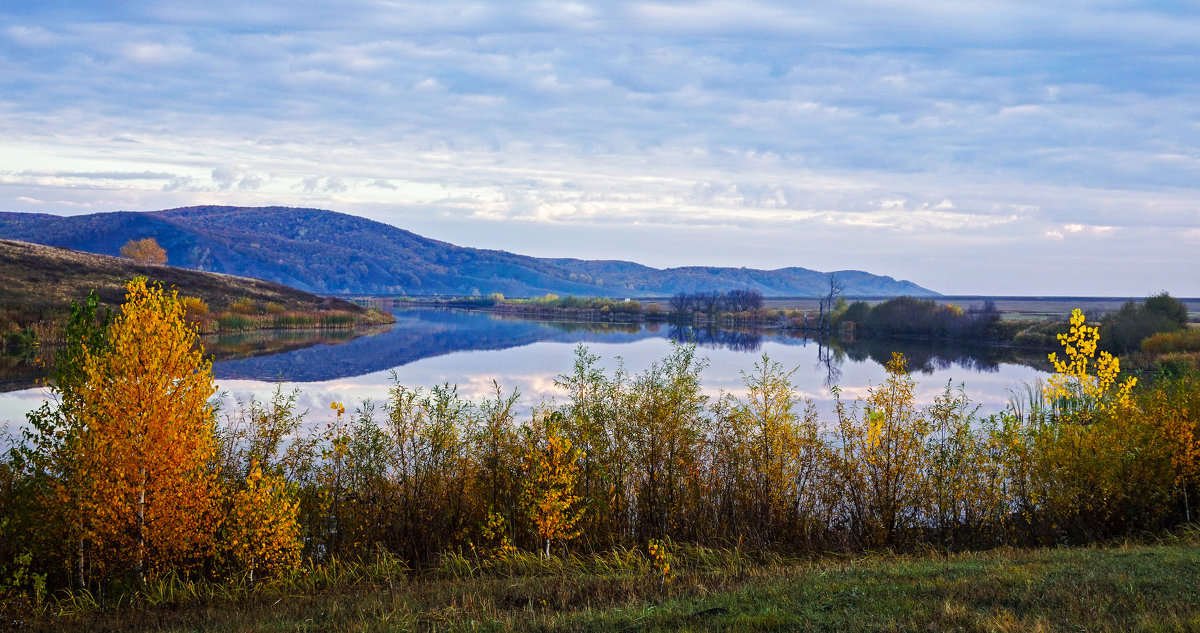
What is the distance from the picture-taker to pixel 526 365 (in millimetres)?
38281

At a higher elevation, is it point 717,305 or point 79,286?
point 717,305

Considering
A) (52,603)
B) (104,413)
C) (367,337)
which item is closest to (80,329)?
(104,413)

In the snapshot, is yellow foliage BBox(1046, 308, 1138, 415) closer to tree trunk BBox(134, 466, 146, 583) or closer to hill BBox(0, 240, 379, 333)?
tree trunk BBox(134, 466, 146, 583)

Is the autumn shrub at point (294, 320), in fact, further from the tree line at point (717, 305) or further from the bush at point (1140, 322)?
the bush at point (1140, 322)

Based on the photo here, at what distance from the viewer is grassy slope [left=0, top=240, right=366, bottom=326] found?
165 feet

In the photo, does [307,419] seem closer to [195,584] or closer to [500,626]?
[195,584]

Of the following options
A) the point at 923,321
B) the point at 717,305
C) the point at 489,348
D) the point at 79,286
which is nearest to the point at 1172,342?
the point at 923,321

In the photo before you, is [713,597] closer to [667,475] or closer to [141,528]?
[667,475]

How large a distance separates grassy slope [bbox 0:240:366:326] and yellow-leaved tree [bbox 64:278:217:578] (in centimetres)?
4143

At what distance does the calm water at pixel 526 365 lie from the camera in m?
26.8

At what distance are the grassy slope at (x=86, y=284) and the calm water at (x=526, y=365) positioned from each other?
1325 cm

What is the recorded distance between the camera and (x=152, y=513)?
9.00 m

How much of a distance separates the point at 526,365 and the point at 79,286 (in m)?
41.1

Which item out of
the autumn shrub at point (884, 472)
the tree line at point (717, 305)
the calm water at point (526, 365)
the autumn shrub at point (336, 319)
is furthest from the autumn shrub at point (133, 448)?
the tree line at point (717, 305)
